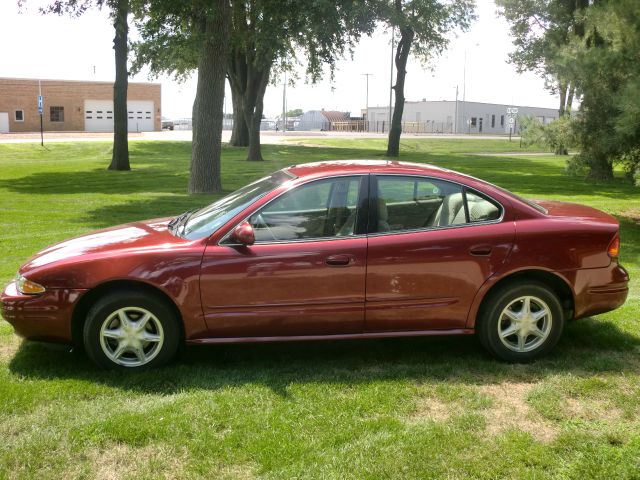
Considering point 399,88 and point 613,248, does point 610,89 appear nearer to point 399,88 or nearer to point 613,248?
point 613,248

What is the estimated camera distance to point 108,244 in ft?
17.0

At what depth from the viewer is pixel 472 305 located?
5.12 metres

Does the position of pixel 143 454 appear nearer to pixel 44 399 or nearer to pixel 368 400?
pixel 44 399

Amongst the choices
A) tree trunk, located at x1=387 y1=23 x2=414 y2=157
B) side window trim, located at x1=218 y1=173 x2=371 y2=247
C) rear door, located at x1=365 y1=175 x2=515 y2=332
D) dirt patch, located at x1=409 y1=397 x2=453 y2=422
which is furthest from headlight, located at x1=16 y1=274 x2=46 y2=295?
tree trunk, located at x1=387 y1=23 x2=414 y2=157

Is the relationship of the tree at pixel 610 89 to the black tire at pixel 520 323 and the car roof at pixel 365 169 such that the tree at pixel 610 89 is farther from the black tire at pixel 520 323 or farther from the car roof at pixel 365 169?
the black tire at pixel 520 323

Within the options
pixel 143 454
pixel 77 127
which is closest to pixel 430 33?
pixel 143 454

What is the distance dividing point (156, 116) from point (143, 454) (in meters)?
75.8

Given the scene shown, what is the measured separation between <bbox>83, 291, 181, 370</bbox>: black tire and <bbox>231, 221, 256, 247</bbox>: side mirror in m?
0.69

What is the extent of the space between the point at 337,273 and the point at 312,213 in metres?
0.52

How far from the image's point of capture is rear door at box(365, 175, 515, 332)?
4.99 metres

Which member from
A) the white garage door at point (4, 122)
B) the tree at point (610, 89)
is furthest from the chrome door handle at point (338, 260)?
the white garage door at point (4, 122)

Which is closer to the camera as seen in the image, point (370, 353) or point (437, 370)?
point (437, 370)

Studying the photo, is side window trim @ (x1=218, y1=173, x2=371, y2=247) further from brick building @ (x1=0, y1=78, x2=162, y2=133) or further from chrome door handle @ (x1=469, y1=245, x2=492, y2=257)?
brick building @ (x1=0, y1=78, x2=162, y2=133)

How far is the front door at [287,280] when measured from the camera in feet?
16.0
